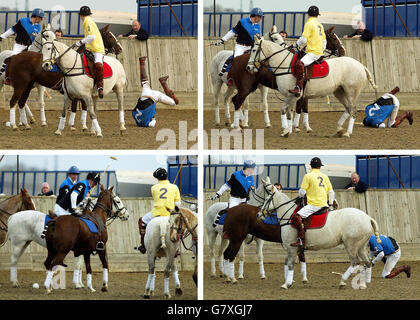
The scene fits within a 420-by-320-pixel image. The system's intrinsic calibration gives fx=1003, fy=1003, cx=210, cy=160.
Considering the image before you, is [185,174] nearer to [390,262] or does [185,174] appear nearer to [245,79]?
[245,79]

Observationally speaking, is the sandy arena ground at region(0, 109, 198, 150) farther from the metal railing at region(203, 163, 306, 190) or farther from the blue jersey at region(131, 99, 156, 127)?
the metal railing at region(203, 163, 306, 190)

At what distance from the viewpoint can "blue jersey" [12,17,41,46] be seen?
74.4 feet

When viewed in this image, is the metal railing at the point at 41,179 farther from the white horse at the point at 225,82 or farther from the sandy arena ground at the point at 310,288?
the sandy arena ground at the point at 310,288

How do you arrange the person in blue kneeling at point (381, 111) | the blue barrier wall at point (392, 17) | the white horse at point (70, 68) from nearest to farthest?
the white horse at point (70, 68)
the person in blue kneeling at point (381, 111)
the blue barrier wall at point (392, 17)

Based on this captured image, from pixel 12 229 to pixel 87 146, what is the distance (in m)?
2.24

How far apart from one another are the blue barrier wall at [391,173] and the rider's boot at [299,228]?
29.1 ft

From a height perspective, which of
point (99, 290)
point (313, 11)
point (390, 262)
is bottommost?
point (99, 290)

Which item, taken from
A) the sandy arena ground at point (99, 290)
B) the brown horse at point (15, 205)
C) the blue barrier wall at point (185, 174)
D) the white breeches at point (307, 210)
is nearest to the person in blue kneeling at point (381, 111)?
the blue barrier wall at point (185, 174)

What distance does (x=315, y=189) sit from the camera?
728 inches

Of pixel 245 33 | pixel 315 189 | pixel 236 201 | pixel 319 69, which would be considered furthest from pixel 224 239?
pixel 245 33

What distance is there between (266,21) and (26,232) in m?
13.1

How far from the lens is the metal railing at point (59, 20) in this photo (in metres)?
29.8

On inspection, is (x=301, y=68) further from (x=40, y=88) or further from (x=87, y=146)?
(x=40, y=88)

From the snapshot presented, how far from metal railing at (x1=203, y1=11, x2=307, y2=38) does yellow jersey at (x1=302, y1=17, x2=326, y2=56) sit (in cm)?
943
